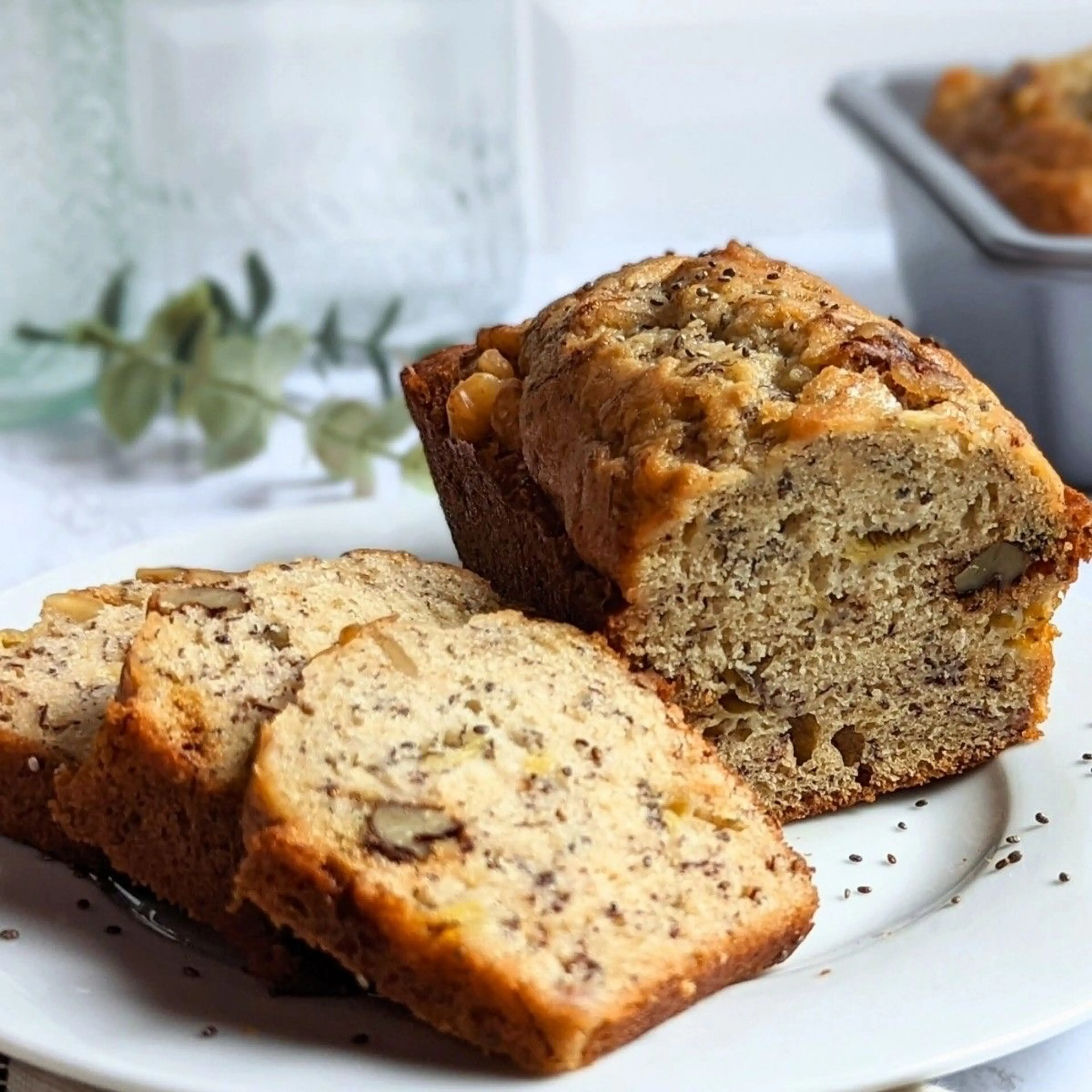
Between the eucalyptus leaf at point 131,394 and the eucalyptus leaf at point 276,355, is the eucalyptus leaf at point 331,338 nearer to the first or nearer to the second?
the eucalyptus leaf at point 276,355

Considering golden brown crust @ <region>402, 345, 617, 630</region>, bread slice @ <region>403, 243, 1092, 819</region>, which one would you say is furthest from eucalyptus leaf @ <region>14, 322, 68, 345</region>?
bread slice @ <region>403, 243, 1092, 819</region>

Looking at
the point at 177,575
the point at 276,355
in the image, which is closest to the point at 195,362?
the point at 276,355

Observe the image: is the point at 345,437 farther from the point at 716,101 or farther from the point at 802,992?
the point at 716,101

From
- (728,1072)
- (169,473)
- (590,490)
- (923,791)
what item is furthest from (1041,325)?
(728,1072)

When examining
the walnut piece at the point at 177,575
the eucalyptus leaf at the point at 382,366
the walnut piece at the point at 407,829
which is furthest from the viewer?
the eucalyptus leaf at the point at 382,366

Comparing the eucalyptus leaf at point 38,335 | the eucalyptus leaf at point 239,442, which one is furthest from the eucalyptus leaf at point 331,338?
the eucalyptus leaf at point 38,335

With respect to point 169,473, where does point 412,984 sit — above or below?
above

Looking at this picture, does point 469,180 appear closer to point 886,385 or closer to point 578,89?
point 578,89
